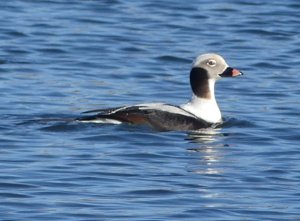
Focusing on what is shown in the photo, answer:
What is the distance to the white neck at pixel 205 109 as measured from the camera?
16797 mm

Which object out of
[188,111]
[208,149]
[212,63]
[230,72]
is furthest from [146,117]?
[230,72]

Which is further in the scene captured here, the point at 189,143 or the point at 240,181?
the point at 189,143

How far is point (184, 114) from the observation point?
1648 centimetres

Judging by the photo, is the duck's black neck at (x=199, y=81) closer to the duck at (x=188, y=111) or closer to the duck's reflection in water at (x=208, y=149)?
the duck at (x=188, y=111)

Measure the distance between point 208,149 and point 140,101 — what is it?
3.18m

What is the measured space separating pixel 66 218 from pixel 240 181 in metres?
2.28

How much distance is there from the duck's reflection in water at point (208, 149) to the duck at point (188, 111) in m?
0.22

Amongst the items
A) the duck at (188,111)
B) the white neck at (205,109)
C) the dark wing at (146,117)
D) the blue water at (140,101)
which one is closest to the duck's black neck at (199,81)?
the duck at (188,111)

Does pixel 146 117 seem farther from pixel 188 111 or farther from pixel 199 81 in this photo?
pixel 199 81

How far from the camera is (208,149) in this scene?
1528 cm

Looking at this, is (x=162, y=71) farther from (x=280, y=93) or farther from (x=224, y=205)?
(x=224, y=205)

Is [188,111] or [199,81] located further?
[199,81]

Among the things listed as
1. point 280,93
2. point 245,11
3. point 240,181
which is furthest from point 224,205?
point 245,11

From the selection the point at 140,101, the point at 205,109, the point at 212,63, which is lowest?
the point at 140,101
